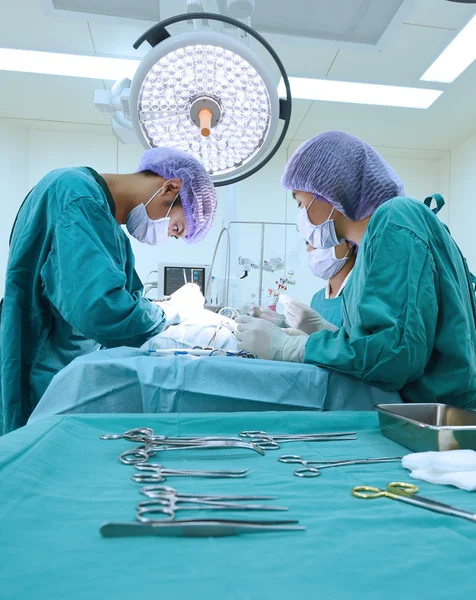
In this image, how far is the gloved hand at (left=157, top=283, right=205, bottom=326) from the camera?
197 cm

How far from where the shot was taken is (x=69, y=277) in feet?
4.35

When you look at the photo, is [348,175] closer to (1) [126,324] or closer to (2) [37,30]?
(1) [126,324]

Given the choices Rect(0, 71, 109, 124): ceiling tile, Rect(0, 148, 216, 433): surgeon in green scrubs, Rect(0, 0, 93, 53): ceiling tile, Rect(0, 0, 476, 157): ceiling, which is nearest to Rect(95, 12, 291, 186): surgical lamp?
Rect(0, 148, 216, 433): surgeon in green scrubs

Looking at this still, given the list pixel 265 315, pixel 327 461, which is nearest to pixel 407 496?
pixel 327 461

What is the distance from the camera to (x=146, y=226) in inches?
72.2

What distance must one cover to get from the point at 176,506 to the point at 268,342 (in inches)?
32.3

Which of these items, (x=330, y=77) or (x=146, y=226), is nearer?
(x=146, y=226)

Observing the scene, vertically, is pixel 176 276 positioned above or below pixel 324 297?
above

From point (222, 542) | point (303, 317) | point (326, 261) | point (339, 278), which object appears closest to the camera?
point (222, 542)

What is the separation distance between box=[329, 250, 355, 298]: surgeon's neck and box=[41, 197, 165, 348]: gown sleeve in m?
0.93

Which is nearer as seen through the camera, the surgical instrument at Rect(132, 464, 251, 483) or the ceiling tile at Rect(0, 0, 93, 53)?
the surgical instrument at Rect(132, 464, 251, 483)

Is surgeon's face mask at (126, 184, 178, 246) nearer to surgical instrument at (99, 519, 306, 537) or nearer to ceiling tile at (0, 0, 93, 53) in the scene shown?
surgical instrument at (99, 519, 306, 537)

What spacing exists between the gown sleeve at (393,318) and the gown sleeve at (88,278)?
627 mm

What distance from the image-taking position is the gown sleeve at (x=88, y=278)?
4.34 feet
